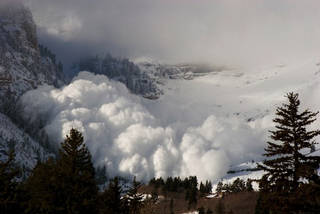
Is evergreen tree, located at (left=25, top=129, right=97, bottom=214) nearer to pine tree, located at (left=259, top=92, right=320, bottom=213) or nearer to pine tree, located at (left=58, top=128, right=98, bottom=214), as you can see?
pine tree, located at (left=58, top=128, right=98, bottom=214)

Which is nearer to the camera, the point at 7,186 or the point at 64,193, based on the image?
the point at 7,186

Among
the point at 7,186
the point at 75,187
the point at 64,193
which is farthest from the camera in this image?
the point at 64,193

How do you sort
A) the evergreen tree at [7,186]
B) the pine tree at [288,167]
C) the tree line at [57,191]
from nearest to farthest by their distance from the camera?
the evergreen tree at [7,186], the tree line at [57,191], the pine tree at [288,167]

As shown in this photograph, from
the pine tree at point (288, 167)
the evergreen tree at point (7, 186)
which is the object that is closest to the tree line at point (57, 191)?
the evergreen tree at point (7, 186)

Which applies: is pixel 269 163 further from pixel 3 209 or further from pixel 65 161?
pixel 3 209

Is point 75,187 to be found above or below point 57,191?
above

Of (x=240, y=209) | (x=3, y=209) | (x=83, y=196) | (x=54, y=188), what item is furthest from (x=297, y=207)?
(x=240, y=209)

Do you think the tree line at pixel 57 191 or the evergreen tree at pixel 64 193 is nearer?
the tree line at pixel 57 191

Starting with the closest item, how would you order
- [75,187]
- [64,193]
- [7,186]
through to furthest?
[7,186], [75,187], [64,193]

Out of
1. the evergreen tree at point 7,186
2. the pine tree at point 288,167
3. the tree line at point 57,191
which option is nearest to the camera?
the evergreen tree at point 7,186

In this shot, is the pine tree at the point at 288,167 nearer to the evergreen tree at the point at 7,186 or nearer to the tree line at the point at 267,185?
the tree line at the point at 267,185

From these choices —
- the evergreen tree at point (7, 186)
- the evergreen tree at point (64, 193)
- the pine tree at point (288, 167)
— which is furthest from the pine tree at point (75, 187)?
the pine tree at point (288, 167)

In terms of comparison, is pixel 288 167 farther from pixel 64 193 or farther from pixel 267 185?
pixel 64 193

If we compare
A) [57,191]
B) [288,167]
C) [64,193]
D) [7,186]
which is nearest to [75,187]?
[64,193]
